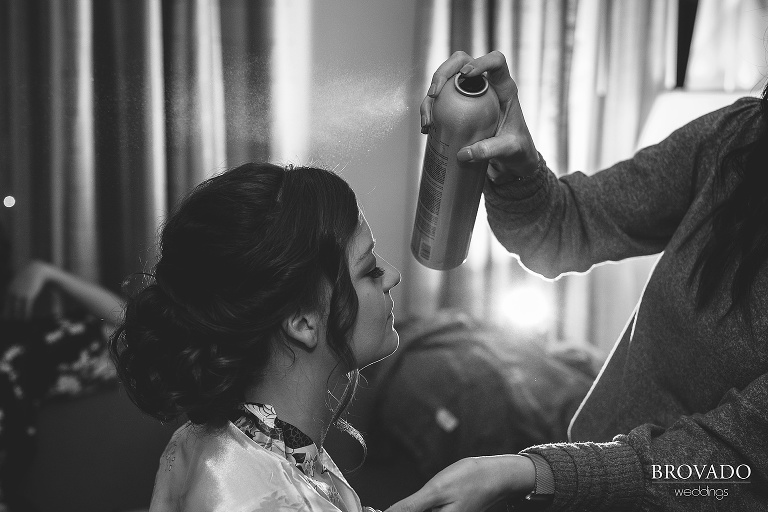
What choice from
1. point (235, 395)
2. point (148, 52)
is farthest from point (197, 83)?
point (235, 395)

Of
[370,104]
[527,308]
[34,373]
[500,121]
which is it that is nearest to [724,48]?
[527,308]

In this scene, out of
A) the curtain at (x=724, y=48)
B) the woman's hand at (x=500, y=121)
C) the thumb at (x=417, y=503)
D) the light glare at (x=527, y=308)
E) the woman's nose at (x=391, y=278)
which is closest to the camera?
the thumb at (x=417, y=503)

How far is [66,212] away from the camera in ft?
5.11

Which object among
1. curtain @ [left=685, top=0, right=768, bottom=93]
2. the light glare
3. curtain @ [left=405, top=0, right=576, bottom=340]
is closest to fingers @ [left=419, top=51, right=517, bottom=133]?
curtain @ [left=405, top=0, right=576, bottom=340]

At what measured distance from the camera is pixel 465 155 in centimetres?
90

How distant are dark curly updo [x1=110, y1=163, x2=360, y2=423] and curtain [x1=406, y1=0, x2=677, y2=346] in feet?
2.51

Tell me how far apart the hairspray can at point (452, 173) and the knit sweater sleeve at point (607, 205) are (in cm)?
12

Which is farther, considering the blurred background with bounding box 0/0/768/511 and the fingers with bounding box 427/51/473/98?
the blurred background with bounding box 0/0/768/511

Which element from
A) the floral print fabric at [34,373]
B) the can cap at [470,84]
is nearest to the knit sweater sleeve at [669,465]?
the can cap at [470,84]

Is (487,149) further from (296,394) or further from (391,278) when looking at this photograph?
(296,394)

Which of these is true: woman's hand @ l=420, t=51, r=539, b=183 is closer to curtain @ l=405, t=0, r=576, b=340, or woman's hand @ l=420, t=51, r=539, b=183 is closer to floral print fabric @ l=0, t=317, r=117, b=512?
curtain @ l=405, t=0, r=576, b=340

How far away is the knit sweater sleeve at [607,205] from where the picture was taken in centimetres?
105

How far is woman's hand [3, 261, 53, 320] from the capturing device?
5.17 feet

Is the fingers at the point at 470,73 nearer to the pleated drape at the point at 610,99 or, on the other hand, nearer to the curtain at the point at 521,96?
the curtain at the point at 521,96
